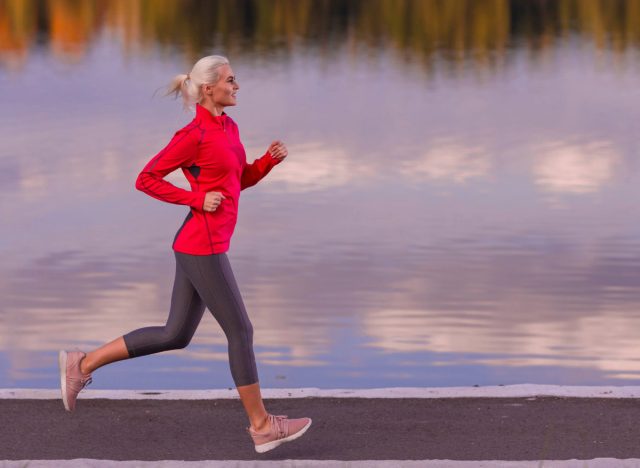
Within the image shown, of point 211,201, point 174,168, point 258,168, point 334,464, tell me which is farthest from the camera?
point 258,168

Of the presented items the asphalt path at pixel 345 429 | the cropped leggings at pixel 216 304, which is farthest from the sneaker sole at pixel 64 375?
the cropped leggings at pixel 216 304

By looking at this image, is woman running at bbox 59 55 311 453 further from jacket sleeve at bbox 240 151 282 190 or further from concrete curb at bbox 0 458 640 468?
concrete curb at bbox 0 458 640 468

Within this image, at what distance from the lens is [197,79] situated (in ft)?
25.5

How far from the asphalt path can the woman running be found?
0.27 meters

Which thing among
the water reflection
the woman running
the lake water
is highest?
the woman running

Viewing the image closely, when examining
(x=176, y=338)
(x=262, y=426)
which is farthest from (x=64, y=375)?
(x=262, y=426)

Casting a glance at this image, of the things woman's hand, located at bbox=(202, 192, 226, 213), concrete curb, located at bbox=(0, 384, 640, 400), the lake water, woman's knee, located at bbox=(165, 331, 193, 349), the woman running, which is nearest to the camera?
woman's hand, located at bbox=(202, 192, 226, 213)

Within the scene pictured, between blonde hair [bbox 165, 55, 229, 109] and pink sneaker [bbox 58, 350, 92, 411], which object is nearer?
blonde hair [bbox 165, 55, 229, 109]

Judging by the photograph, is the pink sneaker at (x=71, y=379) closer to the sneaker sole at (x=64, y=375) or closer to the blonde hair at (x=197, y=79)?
the sneaker sole at (x=64, y=375)

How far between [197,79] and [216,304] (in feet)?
3.08

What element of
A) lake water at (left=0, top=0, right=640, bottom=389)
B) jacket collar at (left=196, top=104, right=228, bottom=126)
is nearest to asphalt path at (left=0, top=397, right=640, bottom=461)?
jacket collar at (left=196, top=104, right=228, bottom=126)

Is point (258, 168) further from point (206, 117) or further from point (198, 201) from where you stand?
point (198, 201)

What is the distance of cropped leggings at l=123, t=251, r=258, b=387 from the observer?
781 centimetres

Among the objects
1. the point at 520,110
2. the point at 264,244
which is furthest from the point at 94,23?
the point at 264,244
